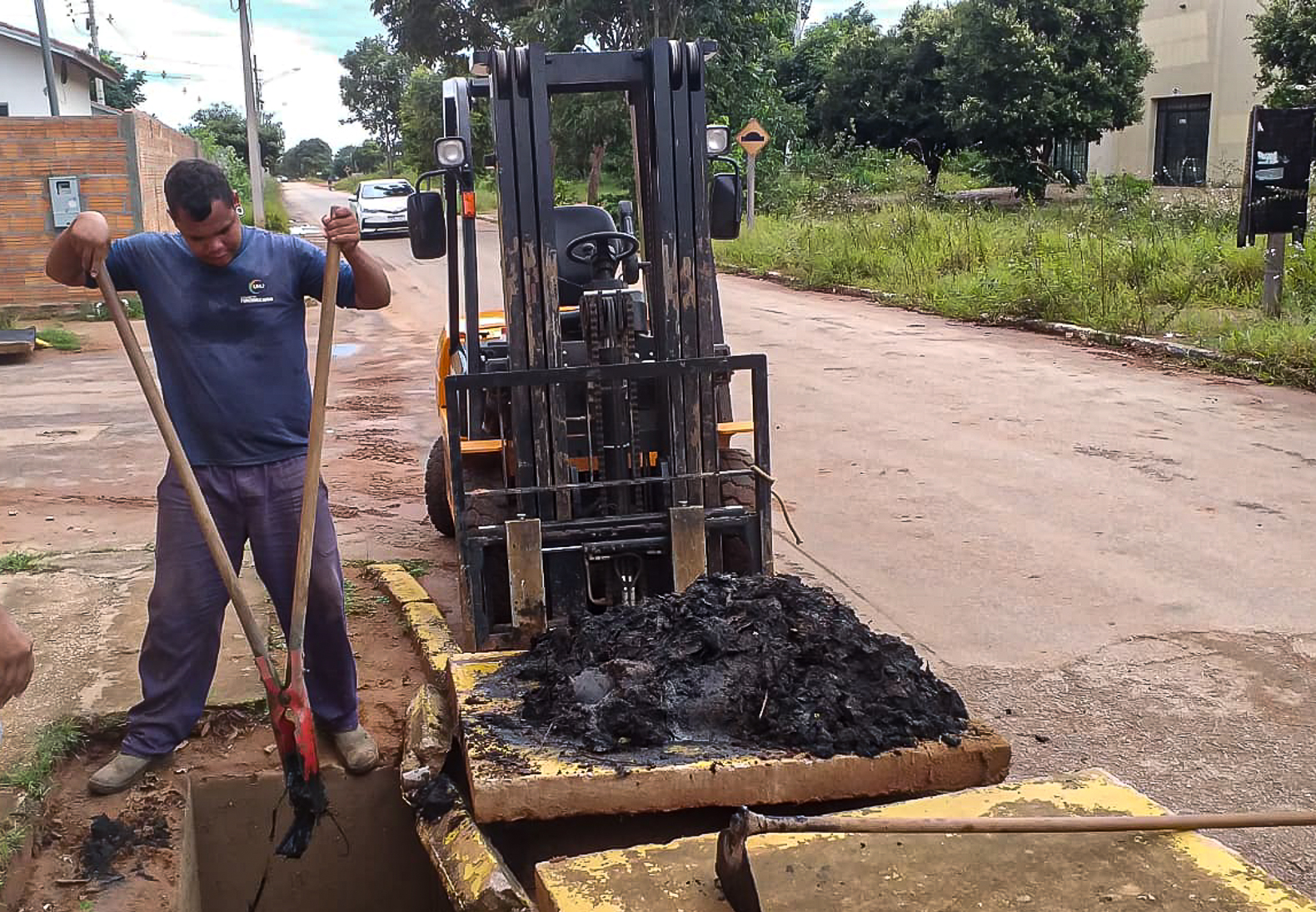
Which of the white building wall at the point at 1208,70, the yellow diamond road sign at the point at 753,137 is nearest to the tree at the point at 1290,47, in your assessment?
the white building wall at the point at 1208,70

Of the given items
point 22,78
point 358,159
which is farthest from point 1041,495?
point 358,159

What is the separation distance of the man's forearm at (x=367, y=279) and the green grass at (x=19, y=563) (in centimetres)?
302

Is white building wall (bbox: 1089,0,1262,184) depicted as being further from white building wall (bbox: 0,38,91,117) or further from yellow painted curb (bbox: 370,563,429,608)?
white building wall (bbox: 0,38,91,117)

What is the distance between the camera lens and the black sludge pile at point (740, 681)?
358cm

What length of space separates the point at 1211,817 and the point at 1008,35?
26635 mm

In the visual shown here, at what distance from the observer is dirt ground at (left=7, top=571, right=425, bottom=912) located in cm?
355

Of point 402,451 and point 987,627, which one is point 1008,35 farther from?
point 987,627

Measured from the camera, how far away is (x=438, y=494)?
22.4 feet

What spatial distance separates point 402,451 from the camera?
9281mm

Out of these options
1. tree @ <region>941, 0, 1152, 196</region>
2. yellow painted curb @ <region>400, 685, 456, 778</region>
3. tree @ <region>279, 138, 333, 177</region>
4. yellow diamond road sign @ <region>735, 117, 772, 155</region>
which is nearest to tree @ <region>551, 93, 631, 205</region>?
yellow diamond road sign @ <region>735, 117, 772, 155</region>

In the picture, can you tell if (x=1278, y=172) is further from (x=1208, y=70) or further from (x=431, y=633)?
(x=1208, y=70)

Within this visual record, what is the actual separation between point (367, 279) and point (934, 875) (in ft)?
8.16

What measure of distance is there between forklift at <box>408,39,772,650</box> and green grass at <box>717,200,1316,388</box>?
8.08 m

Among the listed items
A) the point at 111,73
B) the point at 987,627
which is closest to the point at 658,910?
the point at 987,627
